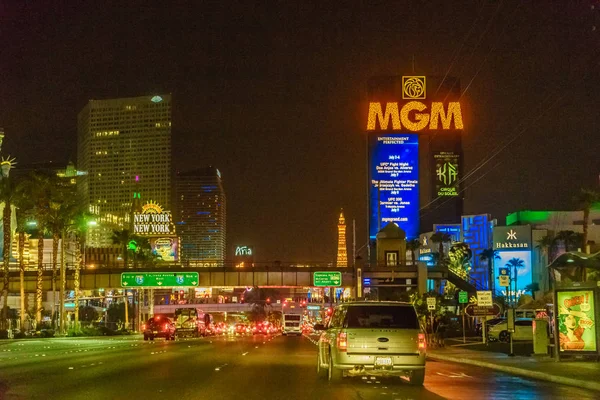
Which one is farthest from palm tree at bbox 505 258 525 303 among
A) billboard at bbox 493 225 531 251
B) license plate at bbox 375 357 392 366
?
license plate at bbox 375 357 392 366

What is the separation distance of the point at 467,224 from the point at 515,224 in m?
11.9

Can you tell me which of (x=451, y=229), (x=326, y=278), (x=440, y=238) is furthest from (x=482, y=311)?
(x=451, y=229)

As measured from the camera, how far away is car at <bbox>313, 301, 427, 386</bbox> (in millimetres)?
19359

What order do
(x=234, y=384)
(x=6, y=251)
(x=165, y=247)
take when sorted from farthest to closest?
(x=165, y=247), (x=6, y=251), (x=234, y=384)

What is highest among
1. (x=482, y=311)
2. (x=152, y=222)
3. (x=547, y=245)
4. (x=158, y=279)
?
(x=152, y=222)

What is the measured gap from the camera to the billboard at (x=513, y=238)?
130 m

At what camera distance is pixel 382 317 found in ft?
66.2

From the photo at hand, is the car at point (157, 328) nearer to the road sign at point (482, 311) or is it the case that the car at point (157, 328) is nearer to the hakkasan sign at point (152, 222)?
the road sign at point (482, 311)

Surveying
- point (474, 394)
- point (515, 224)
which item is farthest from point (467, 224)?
point (474, 394)

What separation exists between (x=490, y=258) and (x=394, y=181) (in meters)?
27.2

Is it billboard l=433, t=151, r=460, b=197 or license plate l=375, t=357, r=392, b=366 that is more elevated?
billboard l=433, t=151, r=460, b=197

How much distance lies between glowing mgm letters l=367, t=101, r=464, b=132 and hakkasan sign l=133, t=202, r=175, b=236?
89626 mm

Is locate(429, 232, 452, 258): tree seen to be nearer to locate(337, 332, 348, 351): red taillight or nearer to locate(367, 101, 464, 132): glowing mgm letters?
locate(367, 101, 464, 132): glowing mgm letters

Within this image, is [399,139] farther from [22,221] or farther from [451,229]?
[22,221]
